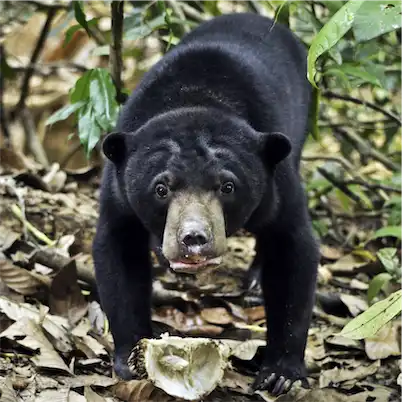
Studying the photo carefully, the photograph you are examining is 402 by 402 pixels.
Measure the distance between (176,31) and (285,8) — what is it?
3.34 ft

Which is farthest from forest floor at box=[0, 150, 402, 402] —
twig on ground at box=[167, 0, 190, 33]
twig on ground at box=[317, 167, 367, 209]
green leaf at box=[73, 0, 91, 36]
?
twig on ground at box=[167, 0, 190, 33]

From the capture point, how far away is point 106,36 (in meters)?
6.48

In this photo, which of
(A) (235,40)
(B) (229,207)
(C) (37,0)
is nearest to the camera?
(B) (229,207)

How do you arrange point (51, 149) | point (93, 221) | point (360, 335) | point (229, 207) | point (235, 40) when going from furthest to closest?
point (51, 149)
point (93, 221)
point (235, 40)
point (229, 207)
point (360, 335)

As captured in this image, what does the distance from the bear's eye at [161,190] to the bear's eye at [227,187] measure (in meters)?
0.21

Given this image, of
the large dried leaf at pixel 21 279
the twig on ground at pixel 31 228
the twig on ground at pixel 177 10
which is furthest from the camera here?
the twig on ground at pixel 177 10

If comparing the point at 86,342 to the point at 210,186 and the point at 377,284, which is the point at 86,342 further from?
the point at 377,284

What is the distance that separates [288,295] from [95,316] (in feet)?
3.02

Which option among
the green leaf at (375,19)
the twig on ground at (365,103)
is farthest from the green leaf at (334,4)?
the twig on ground at (365,103)

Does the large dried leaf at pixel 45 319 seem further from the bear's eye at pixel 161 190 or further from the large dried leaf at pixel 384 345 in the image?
the large dried leaf at pixel 384 345

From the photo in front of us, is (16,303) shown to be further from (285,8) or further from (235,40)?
(285,8)

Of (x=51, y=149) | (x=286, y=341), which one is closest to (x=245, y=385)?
(x=286, y=341)

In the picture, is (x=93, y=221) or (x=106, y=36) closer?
(x=93, y=221)

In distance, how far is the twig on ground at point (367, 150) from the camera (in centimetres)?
596
